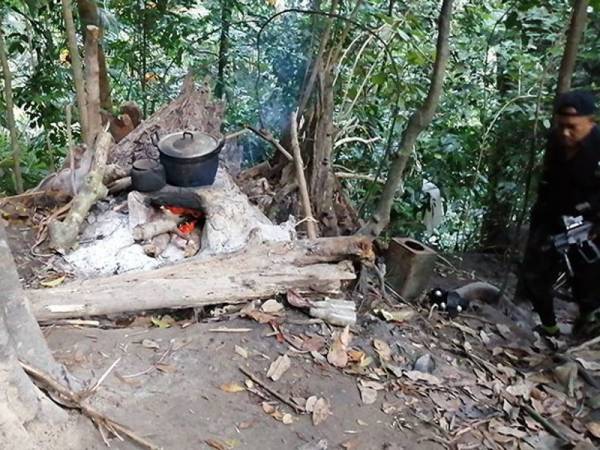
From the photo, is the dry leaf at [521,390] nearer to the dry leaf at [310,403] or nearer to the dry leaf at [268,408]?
the dry leaf at [310,403]

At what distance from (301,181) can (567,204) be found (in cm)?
199

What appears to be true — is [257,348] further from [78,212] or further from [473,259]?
[473,259]

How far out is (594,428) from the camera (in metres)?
3.18

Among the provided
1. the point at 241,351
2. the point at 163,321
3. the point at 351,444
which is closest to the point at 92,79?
the point at 163,321

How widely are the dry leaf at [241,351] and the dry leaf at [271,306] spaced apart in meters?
0.42

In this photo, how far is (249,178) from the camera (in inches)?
221

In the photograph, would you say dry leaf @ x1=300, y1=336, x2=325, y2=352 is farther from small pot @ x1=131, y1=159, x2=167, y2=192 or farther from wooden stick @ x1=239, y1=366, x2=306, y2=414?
small pot @ x1=131, y1=159, x2=167, y2=192

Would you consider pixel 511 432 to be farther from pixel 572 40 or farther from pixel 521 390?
pixel 572 40

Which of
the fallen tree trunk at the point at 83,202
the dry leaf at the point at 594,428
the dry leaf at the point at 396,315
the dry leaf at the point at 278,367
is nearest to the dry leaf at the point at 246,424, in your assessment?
the dry leaf at the point at 278,367

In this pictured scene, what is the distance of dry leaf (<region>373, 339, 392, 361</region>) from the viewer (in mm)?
3414

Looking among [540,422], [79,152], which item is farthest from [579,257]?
[79,152]

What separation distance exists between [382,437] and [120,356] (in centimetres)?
133

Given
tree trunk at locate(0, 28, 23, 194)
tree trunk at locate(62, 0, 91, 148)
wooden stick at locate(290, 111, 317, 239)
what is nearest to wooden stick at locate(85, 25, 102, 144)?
tree trunk at locate(62, 0, 91, 148)

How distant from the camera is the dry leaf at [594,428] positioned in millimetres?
3142
